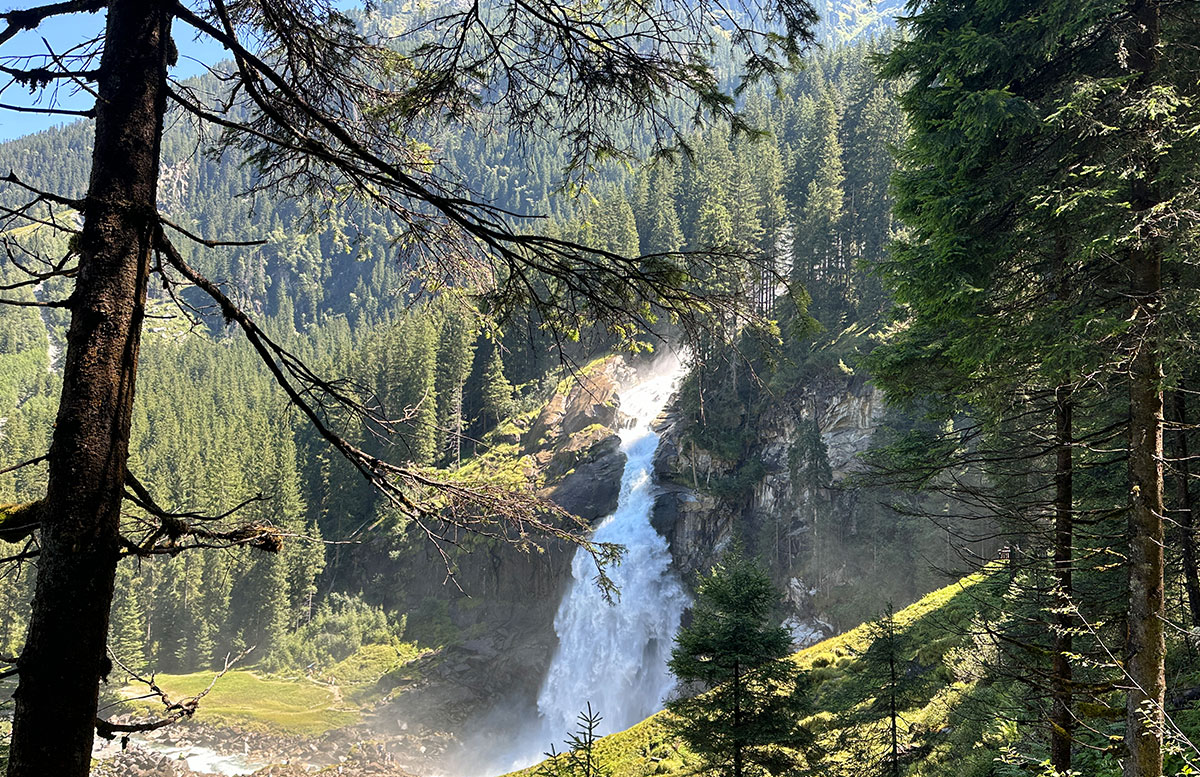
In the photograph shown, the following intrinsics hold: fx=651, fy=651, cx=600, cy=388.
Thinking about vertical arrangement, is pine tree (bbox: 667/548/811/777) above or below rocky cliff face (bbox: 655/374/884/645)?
below

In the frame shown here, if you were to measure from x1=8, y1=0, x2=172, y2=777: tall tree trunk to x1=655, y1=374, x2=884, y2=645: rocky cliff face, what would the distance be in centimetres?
3295

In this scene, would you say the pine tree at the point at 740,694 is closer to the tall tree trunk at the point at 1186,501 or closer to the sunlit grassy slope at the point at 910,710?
the sunlit grassy slope at the point at 910,710

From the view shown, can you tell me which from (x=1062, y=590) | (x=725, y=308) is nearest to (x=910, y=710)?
(x=1062, y=590)

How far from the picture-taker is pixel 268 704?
124ft

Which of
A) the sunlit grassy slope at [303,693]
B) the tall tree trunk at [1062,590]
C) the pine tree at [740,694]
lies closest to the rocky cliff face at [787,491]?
the sunlit grassy slope at [303,693]

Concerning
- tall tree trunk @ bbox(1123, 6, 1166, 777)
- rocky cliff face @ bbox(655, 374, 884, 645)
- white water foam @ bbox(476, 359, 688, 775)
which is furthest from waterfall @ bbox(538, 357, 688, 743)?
tall tree trunk @ bbox(1123, 6, 1166, 777)

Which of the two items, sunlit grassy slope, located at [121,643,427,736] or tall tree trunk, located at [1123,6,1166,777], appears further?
sunlit grassy slope, located at [121,643,427,736]

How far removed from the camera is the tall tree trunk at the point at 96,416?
7.87ft

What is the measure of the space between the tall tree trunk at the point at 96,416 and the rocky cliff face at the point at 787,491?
32953mm

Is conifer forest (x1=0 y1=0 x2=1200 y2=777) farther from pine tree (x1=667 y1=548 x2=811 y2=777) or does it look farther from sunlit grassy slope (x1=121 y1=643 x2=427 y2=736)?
sunlit grassy slope (x1=121 y1=643 x2=427 y2=736)

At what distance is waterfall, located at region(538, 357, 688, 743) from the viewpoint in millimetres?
33062

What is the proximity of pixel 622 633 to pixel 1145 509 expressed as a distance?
1276 inches

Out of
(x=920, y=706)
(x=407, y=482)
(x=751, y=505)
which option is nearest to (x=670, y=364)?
(x=751, y=505)

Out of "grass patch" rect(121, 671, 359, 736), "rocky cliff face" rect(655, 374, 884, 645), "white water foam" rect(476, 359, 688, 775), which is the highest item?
"rocky cliff face" rect(655, 374, 884, 645)
